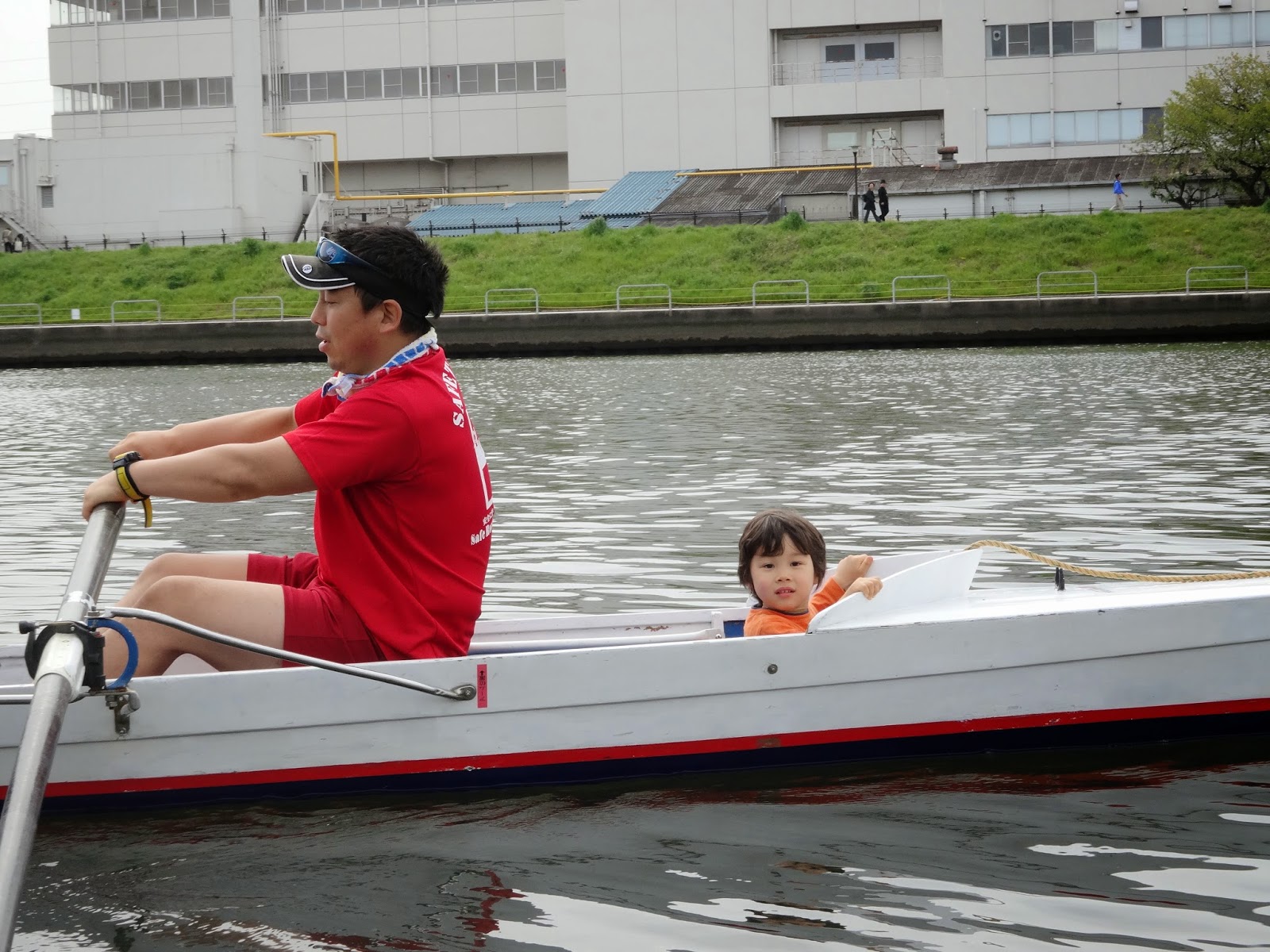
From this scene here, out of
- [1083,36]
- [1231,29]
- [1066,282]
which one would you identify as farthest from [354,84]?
[1066,282]

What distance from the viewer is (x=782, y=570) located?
18.4 feet

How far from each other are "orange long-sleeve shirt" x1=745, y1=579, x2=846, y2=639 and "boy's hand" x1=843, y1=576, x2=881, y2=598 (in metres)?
0.14

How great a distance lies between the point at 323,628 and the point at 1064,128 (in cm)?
5350

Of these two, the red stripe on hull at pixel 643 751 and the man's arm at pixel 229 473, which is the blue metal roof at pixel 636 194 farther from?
the man's arm at pixel 229 473

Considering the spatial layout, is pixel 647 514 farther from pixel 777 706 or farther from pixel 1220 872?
pixel 1220 872

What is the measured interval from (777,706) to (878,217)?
41.2 metres

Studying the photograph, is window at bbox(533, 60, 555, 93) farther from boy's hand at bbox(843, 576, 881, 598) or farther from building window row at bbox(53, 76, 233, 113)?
boy's hand at bbox(843, 576, 881, 598)

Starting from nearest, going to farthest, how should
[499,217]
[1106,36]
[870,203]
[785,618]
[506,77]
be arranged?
[785,618], [870,203], [1106,36], [499,217], [506,77]

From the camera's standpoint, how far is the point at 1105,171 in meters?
50.0

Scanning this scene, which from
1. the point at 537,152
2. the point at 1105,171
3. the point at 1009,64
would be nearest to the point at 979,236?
the point at 1105,171

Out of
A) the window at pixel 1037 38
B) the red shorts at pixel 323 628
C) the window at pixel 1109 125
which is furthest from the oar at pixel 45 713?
the window at pixel 1037 38

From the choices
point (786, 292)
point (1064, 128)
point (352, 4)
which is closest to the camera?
point (786, 292)

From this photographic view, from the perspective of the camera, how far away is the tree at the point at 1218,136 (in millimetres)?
45281

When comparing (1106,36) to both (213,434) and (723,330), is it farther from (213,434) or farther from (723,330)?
(213,434)
